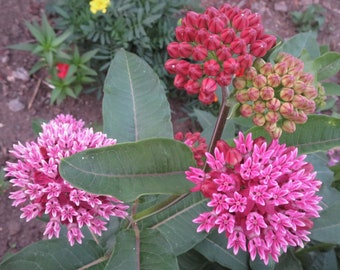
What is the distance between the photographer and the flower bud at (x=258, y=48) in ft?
3.24

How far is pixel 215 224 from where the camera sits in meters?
1.05

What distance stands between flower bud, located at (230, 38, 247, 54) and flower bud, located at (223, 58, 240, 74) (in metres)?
0.03

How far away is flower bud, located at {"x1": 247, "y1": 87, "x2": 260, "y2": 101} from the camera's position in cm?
96

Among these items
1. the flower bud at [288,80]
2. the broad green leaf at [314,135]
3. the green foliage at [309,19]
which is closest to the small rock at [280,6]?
the green foliage at [309,19]

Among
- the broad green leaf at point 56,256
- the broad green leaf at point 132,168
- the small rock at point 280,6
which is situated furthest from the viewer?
the small rock at point 280,6

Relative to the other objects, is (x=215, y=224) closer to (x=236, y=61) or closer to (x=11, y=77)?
(x=236, y=61)

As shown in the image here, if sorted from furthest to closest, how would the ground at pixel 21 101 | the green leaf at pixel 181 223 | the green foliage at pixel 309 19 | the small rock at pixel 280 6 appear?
the small rock at pixel 280 6, the green foliage at pixel 309 19, the ground at pixel 21 101, the green leaf at pixel 181 223

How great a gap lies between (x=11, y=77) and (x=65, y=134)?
1619mm

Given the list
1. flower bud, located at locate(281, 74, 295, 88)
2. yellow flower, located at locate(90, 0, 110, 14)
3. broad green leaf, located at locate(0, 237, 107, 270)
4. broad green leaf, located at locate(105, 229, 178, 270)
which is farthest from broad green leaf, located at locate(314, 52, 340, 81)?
yellow flower, located at locate(90, 0, 110, 14)

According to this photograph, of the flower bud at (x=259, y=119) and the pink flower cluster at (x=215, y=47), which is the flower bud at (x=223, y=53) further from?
the flower bud at (x=259, y=119)

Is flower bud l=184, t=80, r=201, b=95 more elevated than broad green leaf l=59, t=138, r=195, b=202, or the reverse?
flower bud l=184, t=80, r=201, b=95

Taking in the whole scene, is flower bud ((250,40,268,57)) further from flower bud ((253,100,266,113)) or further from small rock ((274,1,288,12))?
small rock ((274,1,288,12))

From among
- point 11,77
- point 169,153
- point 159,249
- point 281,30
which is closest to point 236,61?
point 169,153

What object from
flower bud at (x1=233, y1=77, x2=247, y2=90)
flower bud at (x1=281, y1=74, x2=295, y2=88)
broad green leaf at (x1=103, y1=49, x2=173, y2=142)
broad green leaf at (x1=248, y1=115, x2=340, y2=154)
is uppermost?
flower bud at (x1=281, y1=74, x2=295, y2=88)
